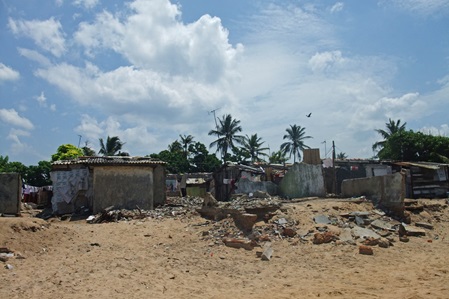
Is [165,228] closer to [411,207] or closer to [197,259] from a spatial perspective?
[197,259]

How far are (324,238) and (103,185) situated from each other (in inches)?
428

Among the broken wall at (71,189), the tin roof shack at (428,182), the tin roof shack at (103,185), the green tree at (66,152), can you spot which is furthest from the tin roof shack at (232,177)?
the green tree at (66,152)

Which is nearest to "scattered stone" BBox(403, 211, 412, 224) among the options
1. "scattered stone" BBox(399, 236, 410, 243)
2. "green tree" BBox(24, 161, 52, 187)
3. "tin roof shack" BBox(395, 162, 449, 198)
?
"scattered stone" BBox(399, 236, 410, 243)

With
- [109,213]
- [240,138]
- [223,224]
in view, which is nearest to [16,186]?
[109,213]

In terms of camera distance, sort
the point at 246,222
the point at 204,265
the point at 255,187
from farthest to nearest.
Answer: the point at 255,187, the point at 246,222, the point at 204,265

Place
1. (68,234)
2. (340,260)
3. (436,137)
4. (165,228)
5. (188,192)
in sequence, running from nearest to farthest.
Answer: (340,260), (68,234), (165,228), (436,137), (188,192)

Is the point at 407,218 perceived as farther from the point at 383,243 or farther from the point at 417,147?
the point at 417,147

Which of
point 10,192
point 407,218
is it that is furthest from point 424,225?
point 10,192

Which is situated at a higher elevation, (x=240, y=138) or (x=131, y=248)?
(x=240, y=138)

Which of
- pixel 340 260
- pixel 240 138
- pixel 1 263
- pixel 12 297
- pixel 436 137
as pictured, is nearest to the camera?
pixel 12 297

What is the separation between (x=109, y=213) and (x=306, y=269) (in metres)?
9.10

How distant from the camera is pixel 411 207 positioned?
12.8m

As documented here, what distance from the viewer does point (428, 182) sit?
2019 cm

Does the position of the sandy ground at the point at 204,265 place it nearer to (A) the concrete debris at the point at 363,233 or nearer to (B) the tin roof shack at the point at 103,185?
(A) the concrete debris at the point at 363,233
